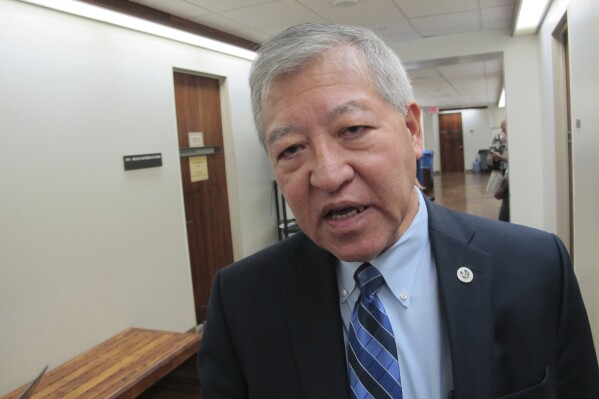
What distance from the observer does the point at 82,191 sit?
10.2 ft

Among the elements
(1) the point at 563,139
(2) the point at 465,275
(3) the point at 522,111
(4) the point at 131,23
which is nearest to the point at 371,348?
(2) the point at 465,275

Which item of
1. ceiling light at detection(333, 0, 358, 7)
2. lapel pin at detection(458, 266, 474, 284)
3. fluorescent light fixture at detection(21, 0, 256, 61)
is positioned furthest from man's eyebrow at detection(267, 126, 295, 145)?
ceiling light at detection(333, 0, 358, 7)

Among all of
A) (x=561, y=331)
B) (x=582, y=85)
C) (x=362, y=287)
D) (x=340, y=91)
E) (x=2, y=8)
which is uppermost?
(x=2, y=8)

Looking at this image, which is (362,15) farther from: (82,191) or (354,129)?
(354,129)

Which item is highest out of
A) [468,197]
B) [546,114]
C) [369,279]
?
[546,114]

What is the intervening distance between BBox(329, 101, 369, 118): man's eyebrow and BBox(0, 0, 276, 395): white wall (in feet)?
8.33

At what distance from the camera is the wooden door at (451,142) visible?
63.0 ft

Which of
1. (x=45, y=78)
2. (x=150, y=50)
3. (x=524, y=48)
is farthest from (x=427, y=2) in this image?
(x=45, y=78)

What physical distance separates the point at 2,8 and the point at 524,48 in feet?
16.4

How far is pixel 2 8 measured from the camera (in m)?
2.67

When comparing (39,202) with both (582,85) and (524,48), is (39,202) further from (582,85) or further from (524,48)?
(524,48)

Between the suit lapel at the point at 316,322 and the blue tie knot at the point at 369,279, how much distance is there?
6 centimetres

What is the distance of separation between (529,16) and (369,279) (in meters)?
4.47

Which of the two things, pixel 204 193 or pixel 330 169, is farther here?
pixel 204 193
